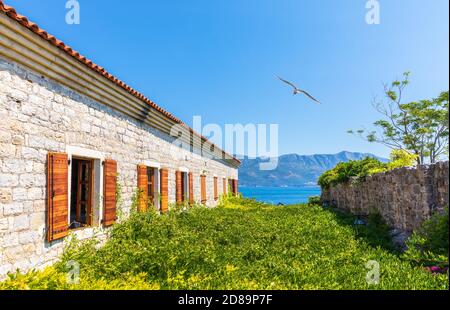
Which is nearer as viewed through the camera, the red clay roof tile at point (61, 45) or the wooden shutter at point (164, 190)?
the red clay roof tile at point (61, 45)

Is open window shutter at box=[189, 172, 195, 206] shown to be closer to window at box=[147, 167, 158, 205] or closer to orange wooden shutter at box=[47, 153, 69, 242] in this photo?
window at box=[147, 167, 158, 205]

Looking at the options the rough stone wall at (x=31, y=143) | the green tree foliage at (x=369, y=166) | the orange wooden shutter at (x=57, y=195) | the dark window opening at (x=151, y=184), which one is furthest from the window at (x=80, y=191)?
the green tree foliage at (x=369, y=166)

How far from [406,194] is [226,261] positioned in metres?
4.84

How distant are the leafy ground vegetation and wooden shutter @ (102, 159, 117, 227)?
17.5 inches

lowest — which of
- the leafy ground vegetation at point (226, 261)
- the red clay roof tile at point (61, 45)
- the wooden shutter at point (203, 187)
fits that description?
the leafy ground vegetation at point (226, 261)

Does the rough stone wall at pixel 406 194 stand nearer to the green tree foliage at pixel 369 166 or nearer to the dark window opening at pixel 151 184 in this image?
the green tree foliage at pixel 369 166

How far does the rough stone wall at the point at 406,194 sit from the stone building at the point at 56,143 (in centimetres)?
682

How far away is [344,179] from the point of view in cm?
1586

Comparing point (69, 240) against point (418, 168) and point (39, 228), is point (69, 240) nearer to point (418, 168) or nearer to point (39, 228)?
point (39, 228)

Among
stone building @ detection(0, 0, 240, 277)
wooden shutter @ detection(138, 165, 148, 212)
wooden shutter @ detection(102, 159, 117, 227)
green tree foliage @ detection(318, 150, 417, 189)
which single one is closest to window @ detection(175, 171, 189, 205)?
stone building @ detection(0, 0, 240, 277)

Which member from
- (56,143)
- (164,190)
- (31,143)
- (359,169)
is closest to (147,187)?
(164,190)

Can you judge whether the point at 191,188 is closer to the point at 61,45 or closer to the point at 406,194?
the point at 406,194

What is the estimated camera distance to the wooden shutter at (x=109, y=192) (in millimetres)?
6961

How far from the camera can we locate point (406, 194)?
25.8 ft
